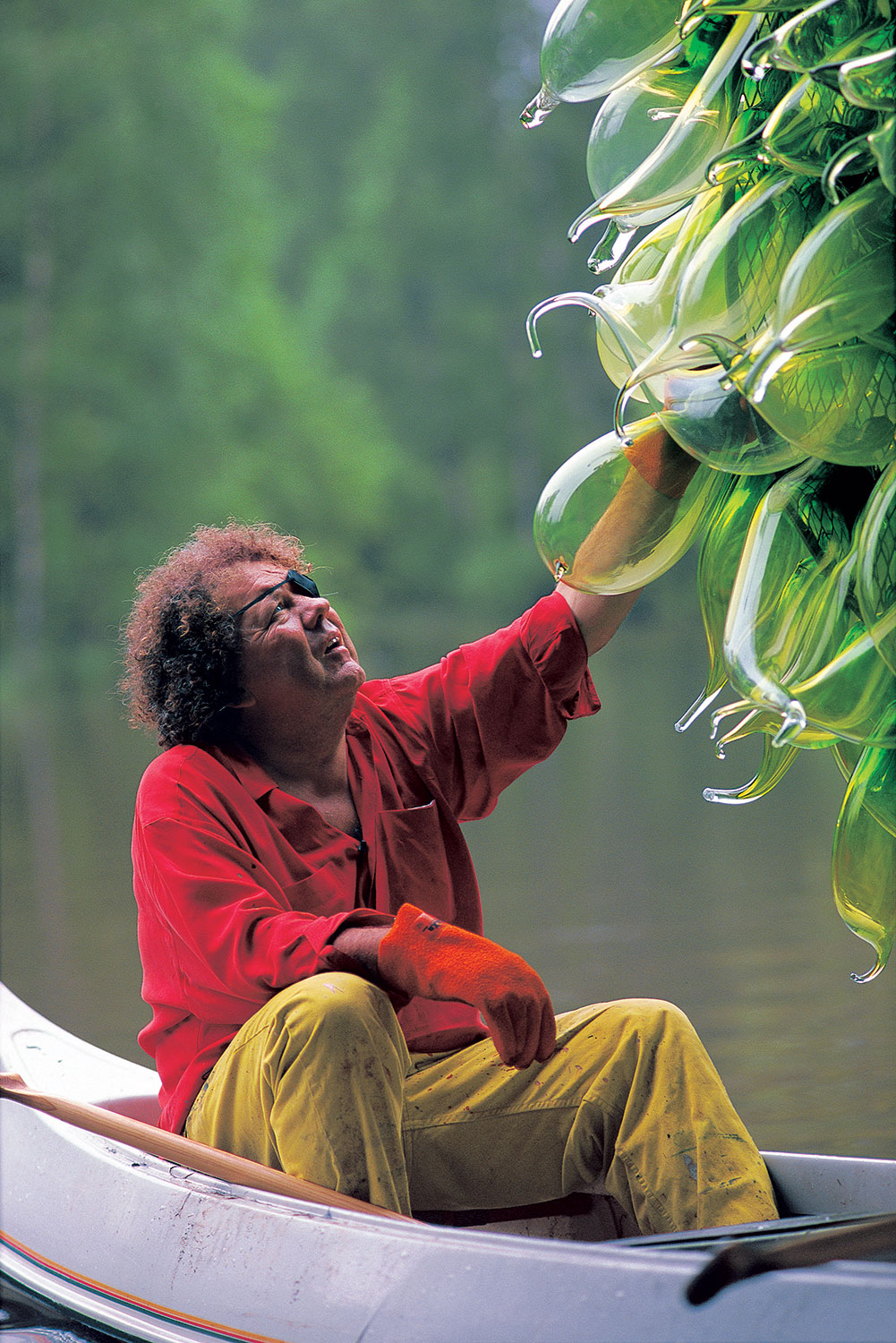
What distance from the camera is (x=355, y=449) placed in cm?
1652

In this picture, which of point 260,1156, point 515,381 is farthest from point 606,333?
point 515,381

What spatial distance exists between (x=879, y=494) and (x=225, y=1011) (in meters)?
0.91

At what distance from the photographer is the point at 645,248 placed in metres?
1.45

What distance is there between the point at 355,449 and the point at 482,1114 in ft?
49.5

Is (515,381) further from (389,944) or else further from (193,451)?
(389,944)

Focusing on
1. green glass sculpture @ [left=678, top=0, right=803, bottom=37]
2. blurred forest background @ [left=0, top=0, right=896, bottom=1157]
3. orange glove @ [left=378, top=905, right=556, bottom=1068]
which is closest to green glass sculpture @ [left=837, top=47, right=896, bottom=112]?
green glass sculpture @ [left=678, top=0, right=803, bottom=37]

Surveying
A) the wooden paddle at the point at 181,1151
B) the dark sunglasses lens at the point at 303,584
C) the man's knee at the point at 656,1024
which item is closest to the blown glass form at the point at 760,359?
the man's knee at the point at 656,1024

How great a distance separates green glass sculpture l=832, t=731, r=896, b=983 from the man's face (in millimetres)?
628

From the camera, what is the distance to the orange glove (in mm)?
1509

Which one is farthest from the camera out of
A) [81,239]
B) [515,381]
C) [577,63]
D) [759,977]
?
[515,381]

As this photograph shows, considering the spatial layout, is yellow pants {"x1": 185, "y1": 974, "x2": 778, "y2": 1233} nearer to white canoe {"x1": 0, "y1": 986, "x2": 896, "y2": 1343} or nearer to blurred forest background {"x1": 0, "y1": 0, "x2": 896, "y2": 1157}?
white canoe {"x1": 0, "y1": 986, "x2": 896, "y2": 1343}

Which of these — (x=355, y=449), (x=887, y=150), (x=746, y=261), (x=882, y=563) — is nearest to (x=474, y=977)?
(x=882, y=563)

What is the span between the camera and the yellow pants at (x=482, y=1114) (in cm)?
154

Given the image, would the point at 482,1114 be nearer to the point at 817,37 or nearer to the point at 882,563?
the point at 882,563
